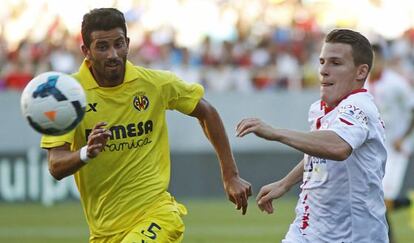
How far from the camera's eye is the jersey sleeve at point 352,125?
22.2 feet

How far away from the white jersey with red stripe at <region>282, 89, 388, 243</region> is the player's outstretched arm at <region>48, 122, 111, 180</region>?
4.59 ft

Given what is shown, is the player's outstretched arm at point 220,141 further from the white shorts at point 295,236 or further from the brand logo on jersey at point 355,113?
the brand logo on jersey at point 355,113

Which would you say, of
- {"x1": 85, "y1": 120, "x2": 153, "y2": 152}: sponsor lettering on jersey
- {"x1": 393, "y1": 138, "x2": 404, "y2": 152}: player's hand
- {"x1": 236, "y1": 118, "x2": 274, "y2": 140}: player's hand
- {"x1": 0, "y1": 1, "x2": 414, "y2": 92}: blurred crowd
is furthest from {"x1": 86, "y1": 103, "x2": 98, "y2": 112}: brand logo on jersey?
{"x1": 0, "y1": 1, "x2": 414, "y2": 92}: blurred crowd

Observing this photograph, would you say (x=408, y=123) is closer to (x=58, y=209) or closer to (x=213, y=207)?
(x=213, y=207)

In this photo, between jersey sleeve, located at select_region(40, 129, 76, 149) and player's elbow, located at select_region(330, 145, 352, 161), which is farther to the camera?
jersey sleeve, located at select_region(40, 129, 76, 149)

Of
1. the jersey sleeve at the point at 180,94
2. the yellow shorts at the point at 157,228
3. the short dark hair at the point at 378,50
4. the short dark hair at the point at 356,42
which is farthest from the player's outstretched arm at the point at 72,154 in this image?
the short dark hair at the point at 378,50

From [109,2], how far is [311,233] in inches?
750

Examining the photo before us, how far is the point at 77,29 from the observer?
2491 cm

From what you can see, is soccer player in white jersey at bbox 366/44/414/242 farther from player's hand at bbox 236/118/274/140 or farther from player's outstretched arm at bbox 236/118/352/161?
player's hand at bbox 236/118/274/140

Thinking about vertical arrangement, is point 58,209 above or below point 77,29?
below

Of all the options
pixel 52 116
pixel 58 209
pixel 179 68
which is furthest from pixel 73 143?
pixel 179 68

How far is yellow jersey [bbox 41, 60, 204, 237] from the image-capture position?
795 cm

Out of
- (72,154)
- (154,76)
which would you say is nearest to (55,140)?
(72,154)

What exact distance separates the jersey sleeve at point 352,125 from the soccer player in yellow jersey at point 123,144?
1.55 metres
